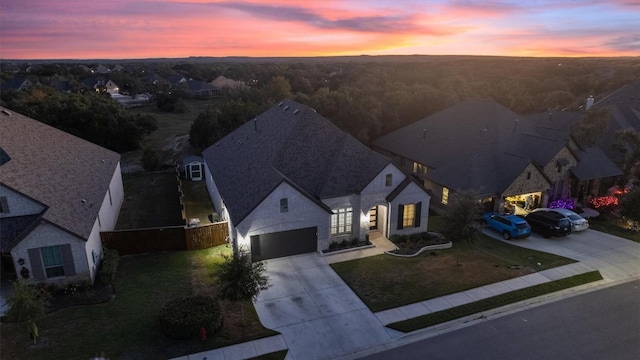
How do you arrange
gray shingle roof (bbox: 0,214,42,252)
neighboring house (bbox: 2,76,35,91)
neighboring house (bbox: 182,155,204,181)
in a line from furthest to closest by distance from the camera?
neighboring house (bbox: 2,76,35,91) < neighboring house (bbox: 182,155,204,181) < gray shingle roof (bbox: 0,214,42,252)

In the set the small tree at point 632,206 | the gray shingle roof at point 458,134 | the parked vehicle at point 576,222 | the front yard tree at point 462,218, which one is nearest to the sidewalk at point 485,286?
the parked vehicle at point 576,222

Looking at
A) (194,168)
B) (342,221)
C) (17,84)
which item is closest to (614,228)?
(342,221)

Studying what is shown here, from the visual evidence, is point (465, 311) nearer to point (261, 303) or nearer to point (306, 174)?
point (261, 303)

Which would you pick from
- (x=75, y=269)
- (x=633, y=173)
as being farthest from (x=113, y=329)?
Result: (x=633, y=173)

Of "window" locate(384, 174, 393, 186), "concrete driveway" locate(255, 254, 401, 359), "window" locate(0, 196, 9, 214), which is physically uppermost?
"window" locate(0, 196, 9, 214)

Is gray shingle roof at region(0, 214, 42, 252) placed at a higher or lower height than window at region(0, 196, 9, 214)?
lower

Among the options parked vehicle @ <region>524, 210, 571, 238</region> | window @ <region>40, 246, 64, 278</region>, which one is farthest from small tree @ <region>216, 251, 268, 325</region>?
parked vehicle @ <region>524, 210, 571, 238</region>

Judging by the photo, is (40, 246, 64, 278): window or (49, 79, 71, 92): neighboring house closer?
(40, 246, 64, 278): window

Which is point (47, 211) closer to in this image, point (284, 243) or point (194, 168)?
point (284, 243)

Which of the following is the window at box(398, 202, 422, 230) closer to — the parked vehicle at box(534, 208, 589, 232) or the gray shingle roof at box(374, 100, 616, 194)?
the gray shingle roof at box(374, 100, 616, 194)
